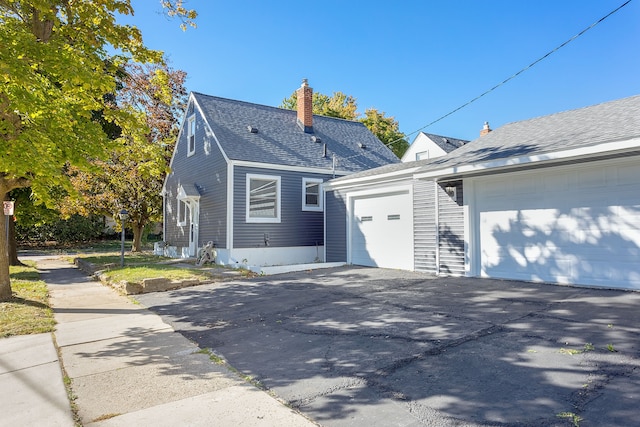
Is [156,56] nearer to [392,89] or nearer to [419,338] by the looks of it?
[419,338]

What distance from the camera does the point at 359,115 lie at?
129ft

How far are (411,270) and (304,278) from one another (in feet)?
10.1

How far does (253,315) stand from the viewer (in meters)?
6.41

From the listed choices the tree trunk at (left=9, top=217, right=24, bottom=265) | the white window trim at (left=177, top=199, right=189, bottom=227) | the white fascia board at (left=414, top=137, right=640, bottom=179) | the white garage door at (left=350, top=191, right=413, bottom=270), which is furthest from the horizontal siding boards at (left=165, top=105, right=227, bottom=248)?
the white fascia board at (left=414, top=137, right=640, bottom=179)

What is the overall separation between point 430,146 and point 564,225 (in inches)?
664

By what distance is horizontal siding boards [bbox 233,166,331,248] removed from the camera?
43.2 feet

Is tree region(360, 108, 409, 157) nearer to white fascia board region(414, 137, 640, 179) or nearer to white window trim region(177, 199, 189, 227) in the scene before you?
white window trim region(177, 199, 189, 227)

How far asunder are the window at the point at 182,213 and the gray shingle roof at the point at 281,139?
15.6 ft

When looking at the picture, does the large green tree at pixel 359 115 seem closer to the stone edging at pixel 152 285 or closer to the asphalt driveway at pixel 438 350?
the stone edging at pixel 152 285

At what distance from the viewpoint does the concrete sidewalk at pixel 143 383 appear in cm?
297

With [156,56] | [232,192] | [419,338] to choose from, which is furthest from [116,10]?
[419,338]

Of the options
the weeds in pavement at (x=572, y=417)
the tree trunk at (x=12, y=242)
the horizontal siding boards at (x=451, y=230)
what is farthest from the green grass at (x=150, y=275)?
the weeds in pavement at (x=572, y=417)

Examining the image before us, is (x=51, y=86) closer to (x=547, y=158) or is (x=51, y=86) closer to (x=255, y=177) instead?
(x=255, y=177)

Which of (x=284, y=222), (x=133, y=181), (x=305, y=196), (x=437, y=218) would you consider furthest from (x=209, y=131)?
(x=437, y=218)
